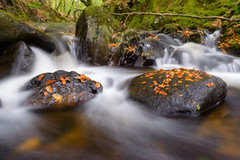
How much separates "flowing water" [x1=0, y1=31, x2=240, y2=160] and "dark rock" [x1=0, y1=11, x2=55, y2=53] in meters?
1.20

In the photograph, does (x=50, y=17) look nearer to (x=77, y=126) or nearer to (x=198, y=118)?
(x=77, y=126)

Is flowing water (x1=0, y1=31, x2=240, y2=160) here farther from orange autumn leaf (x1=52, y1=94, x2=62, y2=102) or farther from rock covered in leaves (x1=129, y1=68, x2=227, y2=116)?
orange autumn leaf (x1=52, y1=94, x2=62, y2=102)

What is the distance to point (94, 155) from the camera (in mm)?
1678

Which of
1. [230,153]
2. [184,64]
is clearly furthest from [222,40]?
[230,153]

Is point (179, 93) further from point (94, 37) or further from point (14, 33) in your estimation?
point (14, 33)

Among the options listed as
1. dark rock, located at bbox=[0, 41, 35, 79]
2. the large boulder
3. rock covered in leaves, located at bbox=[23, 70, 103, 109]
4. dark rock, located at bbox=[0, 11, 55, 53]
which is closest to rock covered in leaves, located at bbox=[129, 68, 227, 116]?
rock covered in leaves, located at bbox=[23, 70, 103, 109]

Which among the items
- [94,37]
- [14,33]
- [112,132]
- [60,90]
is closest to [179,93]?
[112,132]

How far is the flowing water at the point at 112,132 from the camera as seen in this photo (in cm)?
169

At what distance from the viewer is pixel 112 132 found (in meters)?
2.21

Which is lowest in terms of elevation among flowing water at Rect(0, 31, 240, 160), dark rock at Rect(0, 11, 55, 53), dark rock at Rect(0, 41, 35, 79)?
flowing water at Rect(0, 31, 240, 160)

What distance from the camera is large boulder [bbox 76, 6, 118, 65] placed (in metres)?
5.58

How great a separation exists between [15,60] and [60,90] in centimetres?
208

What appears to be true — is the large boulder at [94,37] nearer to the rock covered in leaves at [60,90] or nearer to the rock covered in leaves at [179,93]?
the rock covered in leaves at [60,90]

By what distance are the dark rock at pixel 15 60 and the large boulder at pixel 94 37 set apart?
216cm
